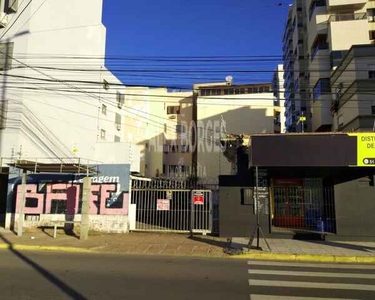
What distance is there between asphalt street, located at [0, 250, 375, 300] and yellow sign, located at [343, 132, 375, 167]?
15.2 feet

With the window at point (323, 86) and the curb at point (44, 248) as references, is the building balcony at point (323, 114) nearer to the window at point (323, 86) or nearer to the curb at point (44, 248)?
the window at point (323, 86)

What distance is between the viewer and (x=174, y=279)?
8305 mm

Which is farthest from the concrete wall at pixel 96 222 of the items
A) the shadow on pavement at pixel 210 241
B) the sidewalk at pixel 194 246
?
the shadow on pavement at pixel 210 241

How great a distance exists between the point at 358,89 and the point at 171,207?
1814cm

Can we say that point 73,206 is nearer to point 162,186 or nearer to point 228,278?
point 162,186

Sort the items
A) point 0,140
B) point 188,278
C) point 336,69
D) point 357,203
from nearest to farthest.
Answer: point 188,278 < point 357,203 < point 0,140 < point 336,69

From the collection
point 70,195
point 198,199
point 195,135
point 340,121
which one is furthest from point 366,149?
point 195,135

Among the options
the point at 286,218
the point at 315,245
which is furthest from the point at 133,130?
the point at 315,245

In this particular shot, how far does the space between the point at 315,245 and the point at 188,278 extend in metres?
7.50

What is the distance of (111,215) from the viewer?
59.0 ft

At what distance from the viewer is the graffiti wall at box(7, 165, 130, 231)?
1811 centimetres

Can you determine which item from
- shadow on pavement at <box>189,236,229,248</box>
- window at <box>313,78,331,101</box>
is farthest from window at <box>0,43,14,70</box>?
window at <box>313,78,331,101</box>

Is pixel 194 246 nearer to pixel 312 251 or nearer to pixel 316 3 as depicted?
pixel 312 251

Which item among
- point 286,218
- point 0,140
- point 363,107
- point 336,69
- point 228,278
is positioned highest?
point 336,69
